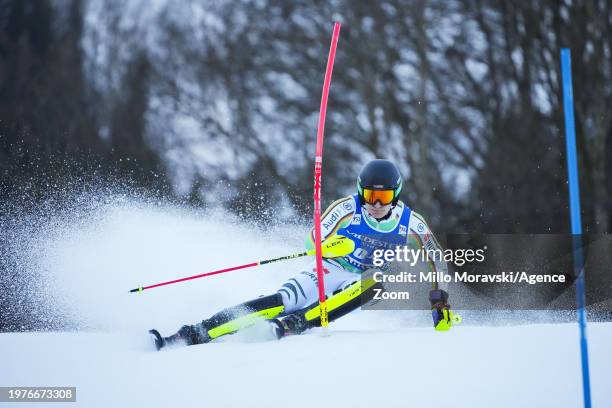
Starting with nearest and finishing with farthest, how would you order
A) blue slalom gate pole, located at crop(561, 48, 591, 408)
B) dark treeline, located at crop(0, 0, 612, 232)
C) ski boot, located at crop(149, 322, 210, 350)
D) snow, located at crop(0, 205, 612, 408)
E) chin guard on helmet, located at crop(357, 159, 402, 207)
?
blue slalom gate pole, located at crop(561, 48, 591, 408) → snow, located at crop(0, 205, 612, 408) → ski boot, located at crop(149, 322, 210, 350) → chin guard on helmet, located at crop(357, 159, 402, 207) → dark treeline, located at crop(0, 0, 612, 232)

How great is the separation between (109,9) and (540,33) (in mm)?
9606

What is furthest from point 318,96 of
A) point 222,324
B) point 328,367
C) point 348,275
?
point 328,367

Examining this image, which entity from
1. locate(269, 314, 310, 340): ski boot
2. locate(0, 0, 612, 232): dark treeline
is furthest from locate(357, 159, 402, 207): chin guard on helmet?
locate(0, 0, 612, 232): dark treeline

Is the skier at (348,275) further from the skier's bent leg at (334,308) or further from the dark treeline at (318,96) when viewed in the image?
the dark treeline at (318,96)

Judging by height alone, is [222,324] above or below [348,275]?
below

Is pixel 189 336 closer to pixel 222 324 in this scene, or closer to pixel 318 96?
pixel 222 324

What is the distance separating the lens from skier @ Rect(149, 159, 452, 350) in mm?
5250

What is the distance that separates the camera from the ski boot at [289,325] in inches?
199

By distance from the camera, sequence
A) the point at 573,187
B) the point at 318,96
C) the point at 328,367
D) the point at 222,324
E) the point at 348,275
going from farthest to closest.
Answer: the point at 318,96 < the point at 348,275 < the point at 222,324 < the point at 328,367 < the point at 573,187

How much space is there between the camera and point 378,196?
573 centimetres

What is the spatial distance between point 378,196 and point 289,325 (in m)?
1.27

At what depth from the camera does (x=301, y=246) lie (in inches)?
373

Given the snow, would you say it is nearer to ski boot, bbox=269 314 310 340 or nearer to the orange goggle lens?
ski boot, bbox=269 314 310 340

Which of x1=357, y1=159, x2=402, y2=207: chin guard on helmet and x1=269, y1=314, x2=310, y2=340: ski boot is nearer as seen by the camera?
x1=269, y1=314, x2=310, y2=340: ski boot
